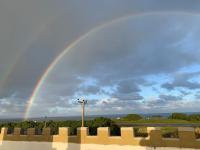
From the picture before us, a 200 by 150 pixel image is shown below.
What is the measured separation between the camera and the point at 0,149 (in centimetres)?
1340

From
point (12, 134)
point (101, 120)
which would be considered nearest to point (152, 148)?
point (12, 134)

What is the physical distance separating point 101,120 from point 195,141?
35.2 ft

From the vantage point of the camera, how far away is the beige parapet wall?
9.34 meters

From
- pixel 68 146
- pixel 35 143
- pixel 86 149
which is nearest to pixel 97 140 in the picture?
pixel 86 149

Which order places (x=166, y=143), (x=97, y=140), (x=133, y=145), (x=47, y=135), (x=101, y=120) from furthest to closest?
(x=101, y=120) → (x=47, y=135) → (x=97, y=140) → (x=133, y=145) → (x=166, y=143)

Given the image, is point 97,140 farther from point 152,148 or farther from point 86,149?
point 152,148

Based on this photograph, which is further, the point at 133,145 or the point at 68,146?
the point at 68,146

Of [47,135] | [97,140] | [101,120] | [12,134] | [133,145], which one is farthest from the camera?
[101,120]

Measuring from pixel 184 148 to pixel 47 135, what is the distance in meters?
6.65

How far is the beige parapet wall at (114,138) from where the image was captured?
934 centimetres

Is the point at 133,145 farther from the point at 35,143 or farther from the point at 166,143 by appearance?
the point at 35,143

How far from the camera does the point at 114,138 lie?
1080 centimetres

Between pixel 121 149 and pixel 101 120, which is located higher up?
pixel 101 120

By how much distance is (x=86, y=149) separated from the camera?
11281 mm
